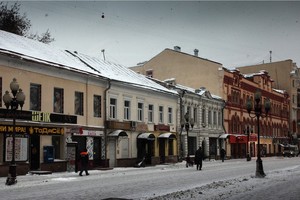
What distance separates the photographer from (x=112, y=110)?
1355 inches

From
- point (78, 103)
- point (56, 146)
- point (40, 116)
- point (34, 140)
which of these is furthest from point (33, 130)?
point (78, 103)

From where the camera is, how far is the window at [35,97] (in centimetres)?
2663

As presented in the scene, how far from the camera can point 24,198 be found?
14203 mm

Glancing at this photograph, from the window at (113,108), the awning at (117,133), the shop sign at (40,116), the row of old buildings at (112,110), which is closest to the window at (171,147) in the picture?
the row of old buildings at (112,110)

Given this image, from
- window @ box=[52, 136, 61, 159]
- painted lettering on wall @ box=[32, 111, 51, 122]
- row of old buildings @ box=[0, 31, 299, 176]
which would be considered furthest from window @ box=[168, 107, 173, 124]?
painted lettering on wall @ box=[32, 111, 51, 122]

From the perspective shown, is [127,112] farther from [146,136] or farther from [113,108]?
[146,136]

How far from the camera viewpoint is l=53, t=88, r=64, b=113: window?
28.4 m

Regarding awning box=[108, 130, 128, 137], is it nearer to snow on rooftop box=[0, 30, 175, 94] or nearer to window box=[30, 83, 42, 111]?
snow on rooftop box=[0, 30, 175, 94]

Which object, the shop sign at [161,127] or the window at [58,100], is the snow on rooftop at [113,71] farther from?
the window at [58,100]

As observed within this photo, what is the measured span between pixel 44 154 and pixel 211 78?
3127 centimetres

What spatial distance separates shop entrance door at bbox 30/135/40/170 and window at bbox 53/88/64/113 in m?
2.57

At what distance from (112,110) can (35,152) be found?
909cm

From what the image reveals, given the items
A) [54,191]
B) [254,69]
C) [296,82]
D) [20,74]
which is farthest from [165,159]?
[296,82]

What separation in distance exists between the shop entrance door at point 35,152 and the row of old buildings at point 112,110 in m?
Result: 0.06
